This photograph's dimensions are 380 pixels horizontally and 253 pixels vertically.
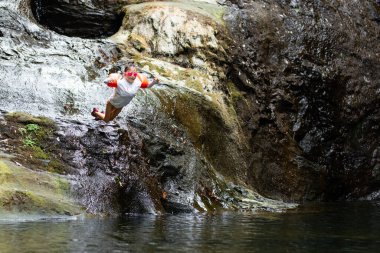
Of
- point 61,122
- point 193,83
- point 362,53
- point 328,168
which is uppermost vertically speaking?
point 362,53

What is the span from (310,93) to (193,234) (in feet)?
32.2

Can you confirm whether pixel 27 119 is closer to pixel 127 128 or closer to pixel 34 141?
pixel 34 141

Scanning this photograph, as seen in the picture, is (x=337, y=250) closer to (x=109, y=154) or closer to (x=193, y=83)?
(x=109, y=154)

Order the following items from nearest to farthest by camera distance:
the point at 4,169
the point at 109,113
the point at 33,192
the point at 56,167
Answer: the point at 33,192
the point at 4,169
the point at 56,167
the point at 109,113

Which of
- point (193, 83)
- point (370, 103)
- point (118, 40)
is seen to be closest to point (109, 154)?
point (193, 83)

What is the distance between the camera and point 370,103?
18.0m

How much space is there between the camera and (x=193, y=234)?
8625mm

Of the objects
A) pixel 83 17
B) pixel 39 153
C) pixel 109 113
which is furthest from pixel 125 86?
pixel 83 17

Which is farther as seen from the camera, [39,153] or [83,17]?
[83,17]

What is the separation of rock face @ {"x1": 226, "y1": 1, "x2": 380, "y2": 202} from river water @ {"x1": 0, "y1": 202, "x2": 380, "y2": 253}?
5.44 m

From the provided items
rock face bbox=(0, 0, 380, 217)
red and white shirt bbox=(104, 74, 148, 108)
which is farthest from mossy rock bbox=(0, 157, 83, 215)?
red and white shirt bbox=(104, 74, 148, 108)

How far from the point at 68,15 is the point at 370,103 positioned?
29.6 feet

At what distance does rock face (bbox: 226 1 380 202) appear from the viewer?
16.7 meters

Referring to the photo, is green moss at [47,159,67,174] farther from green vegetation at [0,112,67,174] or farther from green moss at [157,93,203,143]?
green moss at [157,93,203,143]
